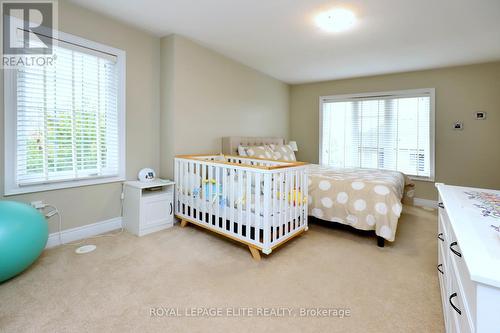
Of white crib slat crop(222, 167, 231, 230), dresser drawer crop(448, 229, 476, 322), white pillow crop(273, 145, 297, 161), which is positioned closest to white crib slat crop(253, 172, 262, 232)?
white crib slat crop(222, 167, 231, 230)

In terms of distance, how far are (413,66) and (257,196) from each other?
3.74 metres

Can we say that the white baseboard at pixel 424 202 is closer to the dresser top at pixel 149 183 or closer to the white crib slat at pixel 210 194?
the white crib slat at pixel 210 194

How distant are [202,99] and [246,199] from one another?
1.81m

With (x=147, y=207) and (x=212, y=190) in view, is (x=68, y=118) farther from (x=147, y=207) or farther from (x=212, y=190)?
(x=212, y=190)

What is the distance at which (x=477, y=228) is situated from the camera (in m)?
1.06

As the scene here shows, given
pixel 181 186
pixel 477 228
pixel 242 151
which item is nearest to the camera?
pixel 477 228

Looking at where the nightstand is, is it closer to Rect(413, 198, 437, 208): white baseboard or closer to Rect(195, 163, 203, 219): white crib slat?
Rect(195, 163, 203, 219): white crib slat

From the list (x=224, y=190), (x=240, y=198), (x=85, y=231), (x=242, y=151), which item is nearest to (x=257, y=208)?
(x=240, y=198)

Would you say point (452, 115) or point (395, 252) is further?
point (452, 115)

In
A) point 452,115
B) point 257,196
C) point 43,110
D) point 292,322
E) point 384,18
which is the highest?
point 384,18

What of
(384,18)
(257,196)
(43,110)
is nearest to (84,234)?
(43,110)

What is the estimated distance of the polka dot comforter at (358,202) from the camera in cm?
262

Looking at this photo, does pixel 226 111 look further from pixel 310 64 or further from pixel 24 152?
pixel 24 152

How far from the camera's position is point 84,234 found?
2740 millimetres
